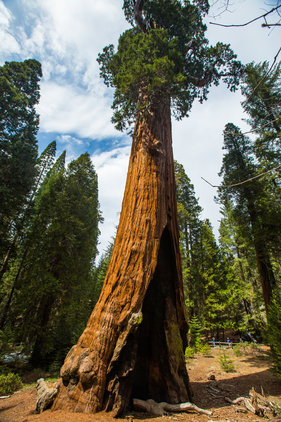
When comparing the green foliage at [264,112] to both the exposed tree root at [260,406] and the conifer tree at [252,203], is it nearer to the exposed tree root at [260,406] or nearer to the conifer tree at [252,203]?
the conifer tree at [252,203]

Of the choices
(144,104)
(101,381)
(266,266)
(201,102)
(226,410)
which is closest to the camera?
(101,381)

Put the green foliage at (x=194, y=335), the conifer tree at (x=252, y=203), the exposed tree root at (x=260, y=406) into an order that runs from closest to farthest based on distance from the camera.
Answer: the exposed tree root at (x=260, y=406) < the conifer tree at (x=252, y=203) < the green foliage at (x=194, y=335)

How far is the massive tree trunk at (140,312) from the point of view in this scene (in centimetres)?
291

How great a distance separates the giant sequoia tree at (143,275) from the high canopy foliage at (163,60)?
4 cm

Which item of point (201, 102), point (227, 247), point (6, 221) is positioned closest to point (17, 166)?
point (6, 221)

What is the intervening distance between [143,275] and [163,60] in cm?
514

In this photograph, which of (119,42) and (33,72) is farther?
(33,72)

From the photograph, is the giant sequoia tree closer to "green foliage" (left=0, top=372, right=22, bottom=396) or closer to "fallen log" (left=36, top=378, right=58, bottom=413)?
"fallen log" (left=36, top=378, right=58, bottom=413)

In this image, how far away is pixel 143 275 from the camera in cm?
351

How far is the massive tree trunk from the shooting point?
2.91m

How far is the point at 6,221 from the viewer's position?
11703 millimetres

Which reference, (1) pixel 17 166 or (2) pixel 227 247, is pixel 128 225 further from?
(2) pixel 227 247

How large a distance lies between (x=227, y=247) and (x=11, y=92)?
23245 millimetres

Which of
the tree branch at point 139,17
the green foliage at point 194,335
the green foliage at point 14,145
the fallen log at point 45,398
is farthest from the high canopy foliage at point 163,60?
the green foliage at point 194,335
